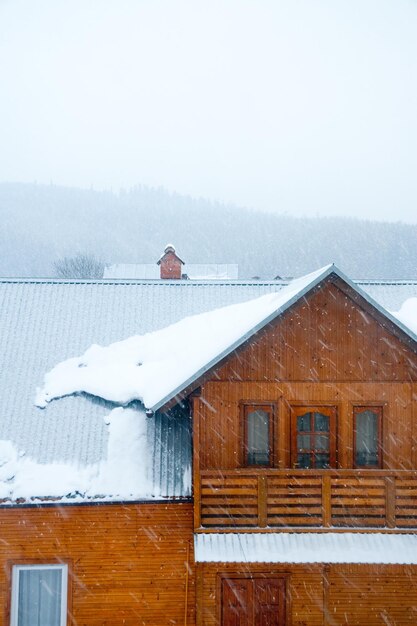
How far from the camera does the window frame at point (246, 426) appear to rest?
10883 mm

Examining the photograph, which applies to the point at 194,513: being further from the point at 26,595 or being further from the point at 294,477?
the point at 26,595

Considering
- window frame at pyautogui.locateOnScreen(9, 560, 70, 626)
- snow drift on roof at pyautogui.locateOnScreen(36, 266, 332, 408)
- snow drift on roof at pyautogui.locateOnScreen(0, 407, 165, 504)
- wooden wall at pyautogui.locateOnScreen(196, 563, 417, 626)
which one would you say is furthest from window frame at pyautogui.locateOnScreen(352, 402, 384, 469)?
window frame at pyautogui.locateOnScreen(9, 560, 70, 626)

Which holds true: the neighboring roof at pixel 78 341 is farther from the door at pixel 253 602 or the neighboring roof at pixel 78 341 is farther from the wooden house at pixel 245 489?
the door at pixel 253 602

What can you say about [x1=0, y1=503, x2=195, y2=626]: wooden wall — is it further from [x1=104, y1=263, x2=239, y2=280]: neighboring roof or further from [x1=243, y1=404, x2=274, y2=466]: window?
[x1=104, y1=263, x2=239, y2=280]: neighboring roof

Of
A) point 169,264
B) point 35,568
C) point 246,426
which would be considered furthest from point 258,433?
point 169,264

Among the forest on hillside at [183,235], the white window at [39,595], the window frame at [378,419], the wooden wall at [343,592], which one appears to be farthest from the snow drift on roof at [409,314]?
the forest on hillside at [183,235]

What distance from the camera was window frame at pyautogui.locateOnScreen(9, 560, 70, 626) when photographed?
10.5 metres

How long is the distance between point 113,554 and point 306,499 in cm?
396

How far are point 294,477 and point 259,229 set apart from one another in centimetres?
11755

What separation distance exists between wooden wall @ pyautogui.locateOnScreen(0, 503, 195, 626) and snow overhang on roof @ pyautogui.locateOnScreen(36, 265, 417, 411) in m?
2.31

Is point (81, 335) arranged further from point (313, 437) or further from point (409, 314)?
point (409, 314)

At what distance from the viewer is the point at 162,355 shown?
12.6 meters

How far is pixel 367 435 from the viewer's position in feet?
36.4

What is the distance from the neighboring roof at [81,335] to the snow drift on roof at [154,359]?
1.01 ft
